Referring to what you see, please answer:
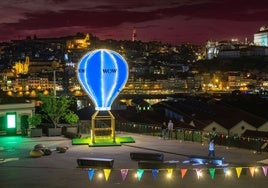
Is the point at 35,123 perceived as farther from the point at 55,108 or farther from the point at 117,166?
the point at 117,166

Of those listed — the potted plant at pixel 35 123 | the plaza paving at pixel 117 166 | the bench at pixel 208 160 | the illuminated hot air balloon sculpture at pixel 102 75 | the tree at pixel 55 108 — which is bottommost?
the plaza paving at pixel 117 166

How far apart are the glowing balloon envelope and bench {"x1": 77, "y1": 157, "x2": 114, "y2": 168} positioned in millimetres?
8175

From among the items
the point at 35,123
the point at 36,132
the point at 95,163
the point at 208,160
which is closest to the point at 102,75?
the point at 35,123

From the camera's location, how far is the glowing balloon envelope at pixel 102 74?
29.2 meters

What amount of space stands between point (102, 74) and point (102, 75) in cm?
6

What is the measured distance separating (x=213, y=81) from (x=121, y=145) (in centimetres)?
16719

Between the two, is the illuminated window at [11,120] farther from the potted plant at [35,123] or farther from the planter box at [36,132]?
the planter box at [36,132]

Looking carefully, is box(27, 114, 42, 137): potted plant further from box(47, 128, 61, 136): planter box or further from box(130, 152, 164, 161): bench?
box(130, 152, 164, 161): bench

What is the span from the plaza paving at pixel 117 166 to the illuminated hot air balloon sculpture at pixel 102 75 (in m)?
2.89

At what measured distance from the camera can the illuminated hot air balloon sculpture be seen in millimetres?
29156

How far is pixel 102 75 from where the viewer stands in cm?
2911

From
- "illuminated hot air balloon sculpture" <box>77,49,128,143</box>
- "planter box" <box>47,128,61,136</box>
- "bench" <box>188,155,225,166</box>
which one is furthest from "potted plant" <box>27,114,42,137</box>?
"bench" <box>188,155,225,166</box>

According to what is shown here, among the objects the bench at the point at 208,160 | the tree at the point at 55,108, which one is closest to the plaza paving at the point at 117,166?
the bench at the point at 208,160

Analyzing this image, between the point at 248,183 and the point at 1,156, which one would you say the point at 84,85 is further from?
the point at 248,183
